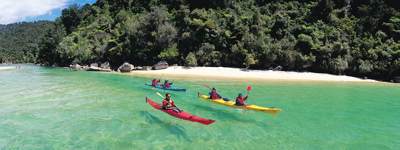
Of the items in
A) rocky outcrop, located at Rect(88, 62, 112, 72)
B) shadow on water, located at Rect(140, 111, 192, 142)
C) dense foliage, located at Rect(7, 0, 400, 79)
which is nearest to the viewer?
shadow on water, located at Rect(140, 111, 192, 142)

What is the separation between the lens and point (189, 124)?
58.6ft

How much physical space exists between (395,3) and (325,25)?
475 inches

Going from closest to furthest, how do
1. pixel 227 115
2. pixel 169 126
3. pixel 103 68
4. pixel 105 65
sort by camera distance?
pixel 169 126 → pixel 227 115 → pixel 103 68 → pixel 105 65

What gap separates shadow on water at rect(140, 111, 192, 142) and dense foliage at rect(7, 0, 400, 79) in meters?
35.4

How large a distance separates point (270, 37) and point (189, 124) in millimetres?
41266

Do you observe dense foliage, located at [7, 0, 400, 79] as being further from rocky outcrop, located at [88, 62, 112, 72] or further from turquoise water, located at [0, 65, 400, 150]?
turquoise water, located at [0, 65, 400, 150]

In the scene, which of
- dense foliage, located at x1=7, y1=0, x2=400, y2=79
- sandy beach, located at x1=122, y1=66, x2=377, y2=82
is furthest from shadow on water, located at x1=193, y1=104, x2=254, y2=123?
dense foliage, located at x1=7, y1=0, x2=400, y2=79

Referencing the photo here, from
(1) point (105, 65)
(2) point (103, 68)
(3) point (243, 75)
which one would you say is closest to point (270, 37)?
(3) point (243, 75)

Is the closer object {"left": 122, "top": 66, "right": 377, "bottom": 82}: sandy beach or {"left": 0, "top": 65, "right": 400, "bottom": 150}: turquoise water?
{"left": 0, "top": 65, "right": 400, "bottom": 150}: turquoise water

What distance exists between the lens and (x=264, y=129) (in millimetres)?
17484

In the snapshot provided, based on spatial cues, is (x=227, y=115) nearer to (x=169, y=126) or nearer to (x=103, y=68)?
(x=169, y=126)

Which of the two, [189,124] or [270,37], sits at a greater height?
[270,37]

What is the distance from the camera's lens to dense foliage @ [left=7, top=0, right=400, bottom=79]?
164 ft

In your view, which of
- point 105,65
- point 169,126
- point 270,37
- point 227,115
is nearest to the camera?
point 169,126
